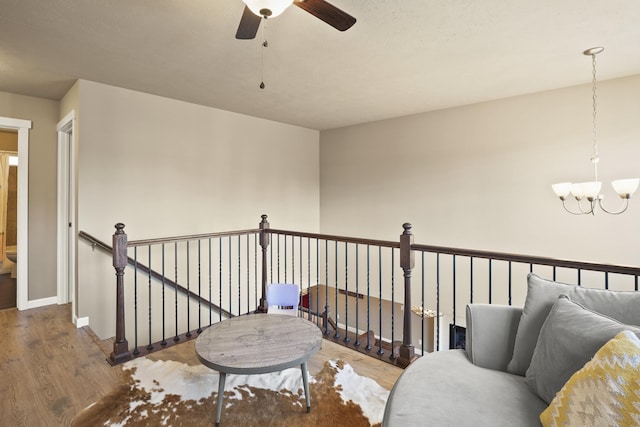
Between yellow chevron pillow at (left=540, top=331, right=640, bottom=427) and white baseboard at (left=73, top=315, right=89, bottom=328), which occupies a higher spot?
yellow chevron pillow at (left=540, top=331, right=640, bottom=427)

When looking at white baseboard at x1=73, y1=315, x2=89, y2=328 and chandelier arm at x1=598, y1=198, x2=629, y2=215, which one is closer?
white baseboard at x1=73, y1=315, x2=89, y2=328

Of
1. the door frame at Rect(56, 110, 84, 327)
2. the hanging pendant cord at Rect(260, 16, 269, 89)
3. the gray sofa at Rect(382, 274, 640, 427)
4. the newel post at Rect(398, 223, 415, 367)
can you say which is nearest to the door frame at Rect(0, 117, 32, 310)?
the door frame at Rect(56, 110, 84, 327)

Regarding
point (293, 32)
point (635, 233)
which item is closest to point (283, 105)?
point (293, 32)

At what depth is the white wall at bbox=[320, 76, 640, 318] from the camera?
3.51 meters

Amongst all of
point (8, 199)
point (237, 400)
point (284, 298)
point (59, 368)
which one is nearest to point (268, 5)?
point (237, 400)

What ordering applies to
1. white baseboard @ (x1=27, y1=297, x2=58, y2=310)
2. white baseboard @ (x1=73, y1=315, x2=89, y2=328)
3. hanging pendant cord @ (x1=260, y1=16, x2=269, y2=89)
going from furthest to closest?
1. white baseboard @ (x1=27, y1=297, x2=58, y2=310)
2. white baseboard @ (x1=73, y1=315, x2=89, y2=328)
3. hanging pendant cord @ (x1=260, y1=16, x2=269, y2=89)

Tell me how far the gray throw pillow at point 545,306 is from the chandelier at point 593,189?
1.90m

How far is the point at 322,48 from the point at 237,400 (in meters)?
2.71

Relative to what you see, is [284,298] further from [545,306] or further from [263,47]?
[263,47]

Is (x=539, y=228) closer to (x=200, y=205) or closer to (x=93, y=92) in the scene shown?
(x=200, y=205)

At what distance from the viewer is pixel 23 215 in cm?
368

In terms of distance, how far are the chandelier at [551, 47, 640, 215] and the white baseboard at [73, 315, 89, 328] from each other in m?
4.94

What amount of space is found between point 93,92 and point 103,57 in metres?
Result: 0.79

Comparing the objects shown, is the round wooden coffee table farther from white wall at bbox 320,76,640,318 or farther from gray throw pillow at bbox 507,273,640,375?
white wall at bbox 320,76,640,318
